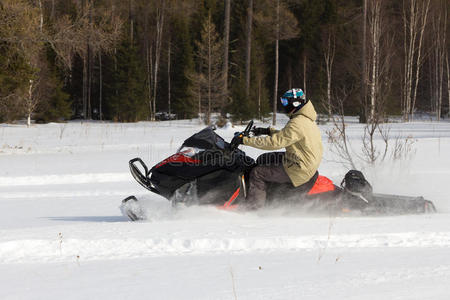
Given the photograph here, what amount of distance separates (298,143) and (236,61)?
103 ft

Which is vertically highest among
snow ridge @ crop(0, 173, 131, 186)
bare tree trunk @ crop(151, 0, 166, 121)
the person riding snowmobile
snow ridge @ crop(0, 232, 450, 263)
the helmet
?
bare tree trunk @ crop(151, 0, 166, 121)

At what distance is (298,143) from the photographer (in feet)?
18.1

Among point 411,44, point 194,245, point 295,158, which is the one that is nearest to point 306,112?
point 295,158

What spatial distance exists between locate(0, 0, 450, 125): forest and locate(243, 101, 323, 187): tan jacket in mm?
13972

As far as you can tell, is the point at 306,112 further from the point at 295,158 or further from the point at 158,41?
the point at 158,41

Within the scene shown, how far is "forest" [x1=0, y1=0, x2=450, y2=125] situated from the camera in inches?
1078

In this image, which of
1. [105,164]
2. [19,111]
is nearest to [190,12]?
[19,111]

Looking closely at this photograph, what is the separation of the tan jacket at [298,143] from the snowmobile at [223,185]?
17cm

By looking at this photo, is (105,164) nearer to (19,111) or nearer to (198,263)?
(198,263)

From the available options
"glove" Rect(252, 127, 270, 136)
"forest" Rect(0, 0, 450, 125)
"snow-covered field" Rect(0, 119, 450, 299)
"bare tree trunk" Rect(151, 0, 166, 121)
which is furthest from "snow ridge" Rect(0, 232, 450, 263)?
"bare tree trunk" Rect(151, 0, 166, 121)

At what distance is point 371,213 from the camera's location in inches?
225

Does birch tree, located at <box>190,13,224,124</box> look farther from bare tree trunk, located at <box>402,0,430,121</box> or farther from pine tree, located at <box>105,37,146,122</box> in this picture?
bare tree trunk, located at <box>402,0,430,121</box>

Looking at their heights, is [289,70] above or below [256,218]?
above

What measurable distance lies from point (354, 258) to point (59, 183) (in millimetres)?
8160
